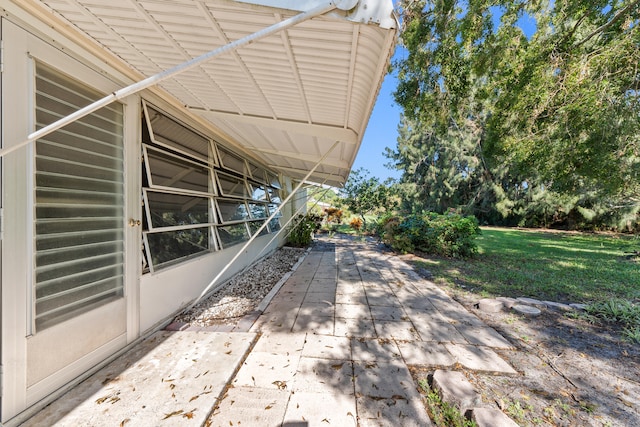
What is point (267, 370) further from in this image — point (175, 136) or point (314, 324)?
point (175, 136)

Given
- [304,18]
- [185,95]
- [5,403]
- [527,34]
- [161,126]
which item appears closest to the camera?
[304,18]

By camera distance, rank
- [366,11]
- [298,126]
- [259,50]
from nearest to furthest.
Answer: [366,11] → [259,50] → [298,126]

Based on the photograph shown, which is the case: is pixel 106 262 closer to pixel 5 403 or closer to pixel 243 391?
pixel 5 403

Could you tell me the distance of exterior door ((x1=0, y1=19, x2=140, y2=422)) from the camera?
5.01ft

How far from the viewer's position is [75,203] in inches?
77.5

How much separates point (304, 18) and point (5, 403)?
2.83m

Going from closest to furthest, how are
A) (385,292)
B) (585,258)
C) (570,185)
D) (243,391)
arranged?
(243,391), (385,292), (570,185), (585,258)

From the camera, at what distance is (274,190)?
26.6 ft

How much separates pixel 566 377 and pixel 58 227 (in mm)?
4475

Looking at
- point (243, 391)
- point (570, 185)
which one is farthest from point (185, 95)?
point (570, 185)

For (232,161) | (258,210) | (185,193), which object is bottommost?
(258,210)

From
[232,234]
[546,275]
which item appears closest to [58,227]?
[232,234]

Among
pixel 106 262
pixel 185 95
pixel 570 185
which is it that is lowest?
pixel 106 262

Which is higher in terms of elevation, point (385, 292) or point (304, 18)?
point (304, 18)
